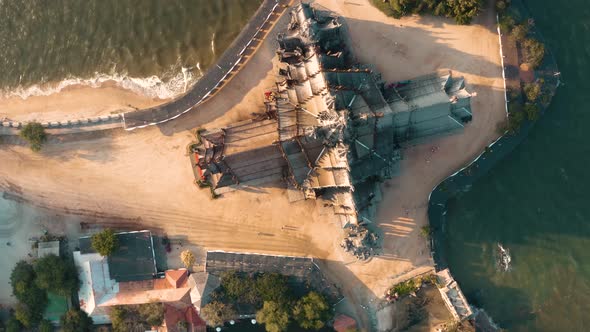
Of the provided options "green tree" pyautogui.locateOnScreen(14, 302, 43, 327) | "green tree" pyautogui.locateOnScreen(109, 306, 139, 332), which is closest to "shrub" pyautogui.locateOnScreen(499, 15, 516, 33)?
"green tree" pyautogui.locateOnScreen(109, 306, 139, 332)

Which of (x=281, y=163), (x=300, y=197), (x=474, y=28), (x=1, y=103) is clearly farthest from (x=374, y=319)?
(x=1, y=103)

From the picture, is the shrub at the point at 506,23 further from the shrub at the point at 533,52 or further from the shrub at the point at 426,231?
the shrub at the point at 426,231

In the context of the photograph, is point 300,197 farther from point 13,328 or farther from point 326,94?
point 13,328

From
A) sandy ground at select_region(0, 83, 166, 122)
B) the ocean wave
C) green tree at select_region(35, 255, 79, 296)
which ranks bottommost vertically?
green tree at select_region(35, 255, 79, 296)

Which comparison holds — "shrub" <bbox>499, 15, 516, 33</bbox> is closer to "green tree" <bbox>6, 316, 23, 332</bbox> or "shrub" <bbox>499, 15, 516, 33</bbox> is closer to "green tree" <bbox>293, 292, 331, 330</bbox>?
"green tree" <bbox>293, 292, 331, 330</bbox>

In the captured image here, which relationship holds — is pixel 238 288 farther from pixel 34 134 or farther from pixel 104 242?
pixel 34 134
